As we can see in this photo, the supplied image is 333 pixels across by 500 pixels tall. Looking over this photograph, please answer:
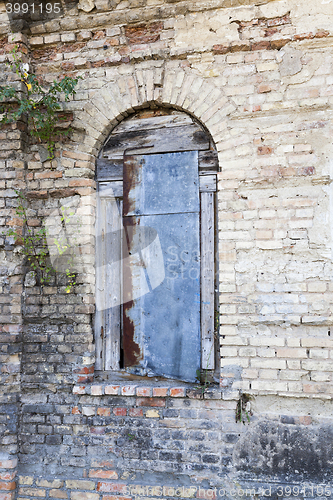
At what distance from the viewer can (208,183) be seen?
2.94 metres

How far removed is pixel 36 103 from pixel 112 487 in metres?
3.15

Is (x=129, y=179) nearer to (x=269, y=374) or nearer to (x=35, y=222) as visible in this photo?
(x=35, y=222)

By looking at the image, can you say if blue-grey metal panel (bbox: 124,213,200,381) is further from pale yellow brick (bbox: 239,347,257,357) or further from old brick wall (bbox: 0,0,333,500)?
pale yellow brick (bbox: 239,347,257,357)

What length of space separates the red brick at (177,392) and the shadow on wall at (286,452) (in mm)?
532

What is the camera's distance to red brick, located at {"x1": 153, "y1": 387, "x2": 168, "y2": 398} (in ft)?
8.92

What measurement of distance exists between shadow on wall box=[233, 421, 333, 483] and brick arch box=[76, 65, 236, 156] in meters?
2.20

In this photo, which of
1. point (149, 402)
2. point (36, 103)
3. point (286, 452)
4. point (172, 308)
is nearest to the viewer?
point (286, 452)

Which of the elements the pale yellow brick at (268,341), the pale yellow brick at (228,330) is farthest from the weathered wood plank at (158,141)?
the pale yellow brick at (268,341)

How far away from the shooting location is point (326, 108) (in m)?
2.68

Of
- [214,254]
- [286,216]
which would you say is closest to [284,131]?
[286,216]

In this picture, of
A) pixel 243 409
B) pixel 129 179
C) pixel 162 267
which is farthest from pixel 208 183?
pixel 243 409

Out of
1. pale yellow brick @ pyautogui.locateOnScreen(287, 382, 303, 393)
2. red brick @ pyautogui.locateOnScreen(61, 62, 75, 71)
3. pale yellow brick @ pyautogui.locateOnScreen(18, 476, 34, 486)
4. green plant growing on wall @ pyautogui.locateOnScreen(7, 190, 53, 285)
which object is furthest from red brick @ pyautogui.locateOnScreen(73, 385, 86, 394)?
red brick @ pyautogui.locateOnScreen(61, 62, 75, 71)

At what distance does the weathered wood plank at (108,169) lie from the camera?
311cm

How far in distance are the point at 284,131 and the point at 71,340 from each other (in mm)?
2393
